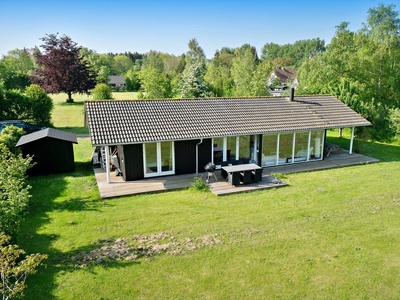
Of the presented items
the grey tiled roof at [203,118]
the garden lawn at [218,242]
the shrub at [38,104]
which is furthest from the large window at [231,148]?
the shrub at [38,104]

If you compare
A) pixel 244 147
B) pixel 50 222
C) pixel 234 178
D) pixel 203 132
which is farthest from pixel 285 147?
pixel 50 222

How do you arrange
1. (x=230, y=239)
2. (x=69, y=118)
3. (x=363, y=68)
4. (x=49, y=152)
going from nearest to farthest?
(x=230, y=239) < (x=49, y=152) < (x=363, y=68) < (x=69, y=118)

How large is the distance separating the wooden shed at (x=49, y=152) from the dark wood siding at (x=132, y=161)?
3.14m

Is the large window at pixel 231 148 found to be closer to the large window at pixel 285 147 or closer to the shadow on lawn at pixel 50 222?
the large window at pixel 285 147

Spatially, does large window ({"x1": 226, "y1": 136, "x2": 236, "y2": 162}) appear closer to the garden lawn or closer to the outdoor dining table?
the outdoor dining table

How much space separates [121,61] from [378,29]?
87.4m

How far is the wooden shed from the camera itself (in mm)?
13023

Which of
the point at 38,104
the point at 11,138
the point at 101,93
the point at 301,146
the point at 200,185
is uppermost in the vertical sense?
the point at 101,93

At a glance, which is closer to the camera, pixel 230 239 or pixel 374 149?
pixel 230 239

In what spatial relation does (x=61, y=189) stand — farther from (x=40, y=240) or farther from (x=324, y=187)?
(x=324, y=187)

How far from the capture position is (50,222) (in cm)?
904

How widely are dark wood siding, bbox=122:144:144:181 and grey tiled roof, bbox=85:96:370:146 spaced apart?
23.9 inches

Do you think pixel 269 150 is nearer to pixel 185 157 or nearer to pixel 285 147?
pixel 285 147

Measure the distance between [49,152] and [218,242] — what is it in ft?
31.3
